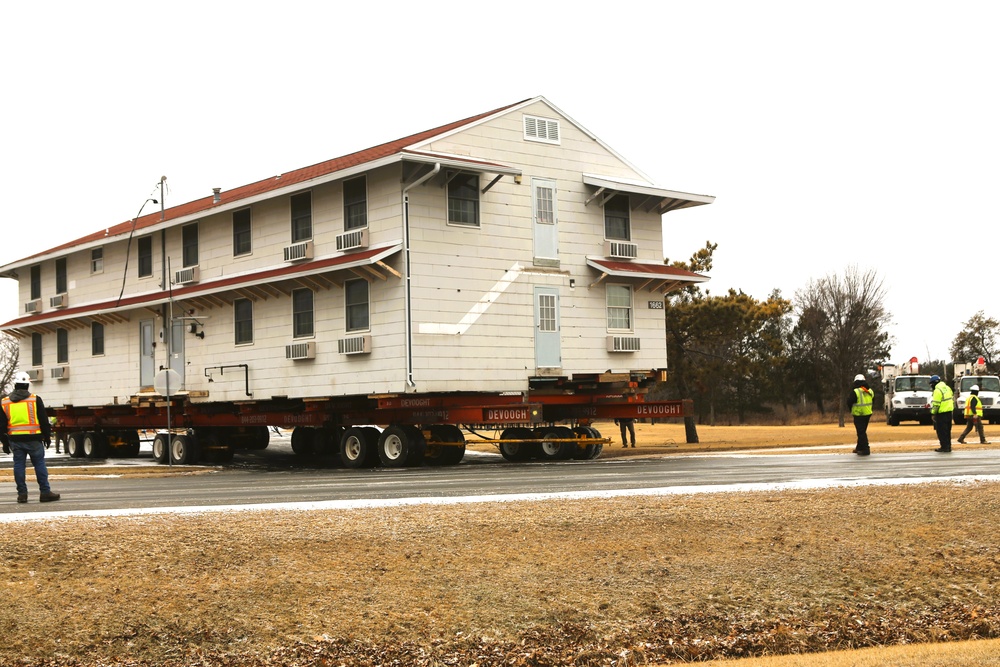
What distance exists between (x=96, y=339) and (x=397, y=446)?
597 inches

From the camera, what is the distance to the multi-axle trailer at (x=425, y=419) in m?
26.2

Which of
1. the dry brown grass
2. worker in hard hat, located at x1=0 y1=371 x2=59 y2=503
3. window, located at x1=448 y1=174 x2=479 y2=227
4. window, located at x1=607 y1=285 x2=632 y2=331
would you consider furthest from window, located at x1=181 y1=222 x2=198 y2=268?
the dry brown grass

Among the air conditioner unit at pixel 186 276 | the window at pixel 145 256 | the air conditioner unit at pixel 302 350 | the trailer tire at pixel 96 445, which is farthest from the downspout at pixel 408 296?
the trailer tire at pixel 96 445

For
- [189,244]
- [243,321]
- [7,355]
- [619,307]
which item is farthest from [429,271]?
[7,355]

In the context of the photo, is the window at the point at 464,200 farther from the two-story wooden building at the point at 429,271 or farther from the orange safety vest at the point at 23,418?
the orange safety vest at the point at 23,418

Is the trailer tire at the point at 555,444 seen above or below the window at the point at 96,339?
below

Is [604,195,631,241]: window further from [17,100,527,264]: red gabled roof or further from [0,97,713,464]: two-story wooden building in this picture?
[17,100,527,264]: red gabled roof

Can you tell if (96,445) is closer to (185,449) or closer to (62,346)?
(62,346)

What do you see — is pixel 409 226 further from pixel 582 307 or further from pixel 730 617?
pixel 730 617

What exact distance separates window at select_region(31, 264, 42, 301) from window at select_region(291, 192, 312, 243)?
15.5 meters

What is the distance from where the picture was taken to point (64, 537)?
36.0 feet

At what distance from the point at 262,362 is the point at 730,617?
21723 mm

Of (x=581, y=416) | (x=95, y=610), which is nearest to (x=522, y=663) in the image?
(x=95, y=610)

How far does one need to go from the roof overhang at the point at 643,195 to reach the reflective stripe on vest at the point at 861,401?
7516 mm
